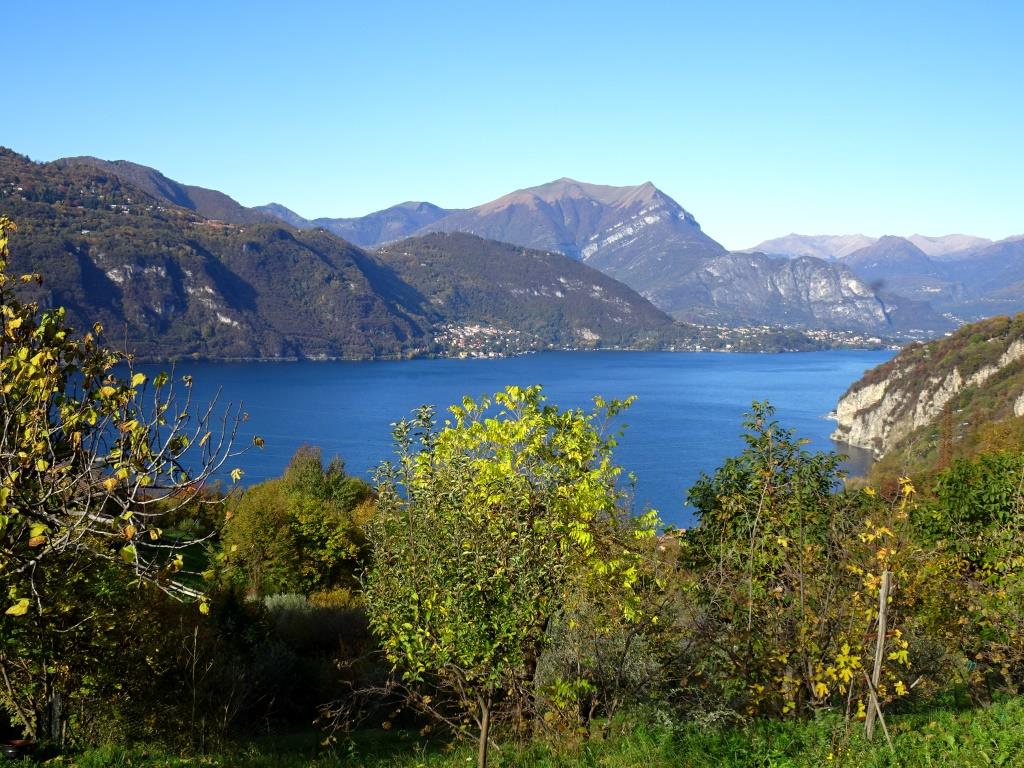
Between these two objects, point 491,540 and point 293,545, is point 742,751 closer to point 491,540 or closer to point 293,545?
→ point 491,540

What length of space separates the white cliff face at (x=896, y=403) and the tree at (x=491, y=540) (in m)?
91.1

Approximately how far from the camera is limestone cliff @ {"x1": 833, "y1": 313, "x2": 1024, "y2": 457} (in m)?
86.1

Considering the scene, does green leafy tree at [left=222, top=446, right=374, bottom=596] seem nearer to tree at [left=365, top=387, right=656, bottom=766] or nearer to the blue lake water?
the blue lake water

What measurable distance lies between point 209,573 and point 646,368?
198 m

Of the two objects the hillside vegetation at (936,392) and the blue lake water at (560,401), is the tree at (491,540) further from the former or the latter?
the hillside vegetation at (936,392)

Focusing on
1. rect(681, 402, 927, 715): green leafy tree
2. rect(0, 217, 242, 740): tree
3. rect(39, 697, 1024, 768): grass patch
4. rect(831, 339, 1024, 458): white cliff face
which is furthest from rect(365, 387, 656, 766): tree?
rect(831, 339, 1024, 458): white cliff face

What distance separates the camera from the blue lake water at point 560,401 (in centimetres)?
7569

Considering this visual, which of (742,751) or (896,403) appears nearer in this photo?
(742,751)

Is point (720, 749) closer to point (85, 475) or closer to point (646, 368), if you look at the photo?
point (85, 475)

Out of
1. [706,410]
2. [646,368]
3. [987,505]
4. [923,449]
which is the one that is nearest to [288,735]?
[987,505]

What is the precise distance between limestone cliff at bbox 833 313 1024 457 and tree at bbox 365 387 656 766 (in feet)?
269

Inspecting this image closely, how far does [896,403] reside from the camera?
4033 inches

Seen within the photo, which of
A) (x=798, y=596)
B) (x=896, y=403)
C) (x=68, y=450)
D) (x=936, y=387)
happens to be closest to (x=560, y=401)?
(x=896, y=403)

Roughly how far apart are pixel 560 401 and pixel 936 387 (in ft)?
152
